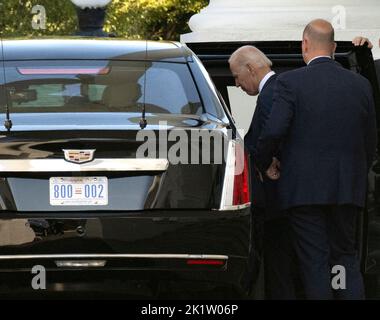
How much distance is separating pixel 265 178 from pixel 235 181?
1245 mm

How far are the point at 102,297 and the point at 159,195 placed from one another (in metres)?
0.54

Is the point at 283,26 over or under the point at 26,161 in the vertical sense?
under

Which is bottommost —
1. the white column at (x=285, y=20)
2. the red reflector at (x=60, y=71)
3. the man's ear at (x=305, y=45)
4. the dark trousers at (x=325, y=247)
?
the white column at (x=285, y=20)

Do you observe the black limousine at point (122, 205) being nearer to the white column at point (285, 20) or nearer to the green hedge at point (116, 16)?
the white column at point (285, 20)

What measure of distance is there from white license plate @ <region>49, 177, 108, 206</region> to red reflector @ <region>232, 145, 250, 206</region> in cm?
64

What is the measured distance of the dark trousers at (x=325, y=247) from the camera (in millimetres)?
7215

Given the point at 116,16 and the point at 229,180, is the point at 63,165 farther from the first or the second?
the point at 116,16

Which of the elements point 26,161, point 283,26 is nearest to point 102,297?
point 26,161

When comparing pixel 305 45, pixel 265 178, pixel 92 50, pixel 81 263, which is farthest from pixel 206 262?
pixel 305 45

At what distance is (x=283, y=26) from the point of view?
640 inches

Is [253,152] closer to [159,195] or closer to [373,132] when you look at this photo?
[373,132]

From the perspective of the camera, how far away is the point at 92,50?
7098mm

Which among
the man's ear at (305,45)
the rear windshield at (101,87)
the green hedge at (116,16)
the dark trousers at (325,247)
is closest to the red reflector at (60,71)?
the rear windshield at (101,87)

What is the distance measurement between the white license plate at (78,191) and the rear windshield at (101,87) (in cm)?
56
